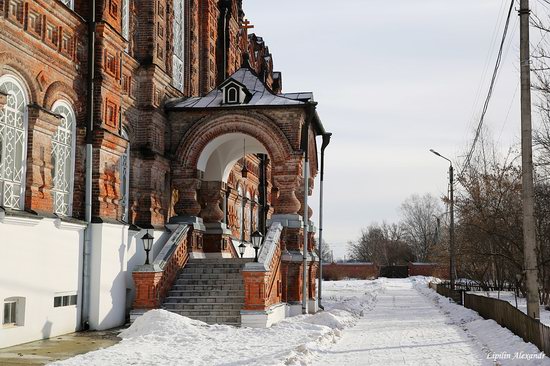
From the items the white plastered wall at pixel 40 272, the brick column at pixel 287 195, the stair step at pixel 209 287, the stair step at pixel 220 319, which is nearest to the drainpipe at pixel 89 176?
the white plastered wall at pixel 40 272

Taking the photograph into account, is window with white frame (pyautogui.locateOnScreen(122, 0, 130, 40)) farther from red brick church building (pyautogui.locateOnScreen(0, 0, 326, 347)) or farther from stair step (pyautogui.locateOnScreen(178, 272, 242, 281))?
stair step (pyautogui.locateOnScreen(178, 272, 242, 281))

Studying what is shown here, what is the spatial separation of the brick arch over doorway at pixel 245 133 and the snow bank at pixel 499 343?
5846mm

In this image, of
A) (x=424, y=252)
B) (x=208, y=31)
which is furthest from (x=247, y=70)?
(x=424, y=252)

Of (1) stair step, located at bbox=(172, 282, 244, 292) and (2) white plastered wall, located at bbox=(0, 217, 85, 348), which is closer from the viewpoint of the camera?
(2) white plastered wall, located at bbox=(0, 217, 85, 348)

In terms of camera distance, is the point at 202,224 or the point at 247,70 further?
the point at 247,70

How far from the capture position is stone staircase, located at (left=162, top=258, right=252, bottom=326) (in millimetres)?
15656

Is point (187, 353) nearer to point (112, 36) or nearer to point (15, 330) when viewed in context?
point (15, 330)

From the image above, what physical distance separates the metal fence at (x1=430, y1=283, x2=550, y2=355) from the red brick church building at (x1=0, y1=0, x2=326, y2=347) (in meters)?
5.17

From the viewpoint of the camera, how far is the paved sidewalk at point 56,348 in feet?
33.2

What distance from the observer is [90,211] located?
14328 mm

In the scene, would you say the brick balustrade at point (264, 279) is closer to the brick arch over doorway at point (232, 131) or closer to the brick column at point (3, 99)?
the brick arch over doorway at point (232, 131)

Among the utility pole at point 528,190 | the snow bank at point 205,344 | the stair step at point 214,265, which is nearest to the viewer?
the snow bank at point 205,344

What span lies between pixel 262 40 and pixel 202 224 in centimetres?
1877

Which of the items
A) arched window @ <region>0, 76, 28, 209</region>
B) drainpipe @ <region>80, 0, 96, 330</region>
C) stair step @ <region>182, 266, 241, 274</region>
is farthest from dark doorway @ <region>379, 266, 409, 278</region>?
arched window @ <region>0, 76, 28, 209</region>
